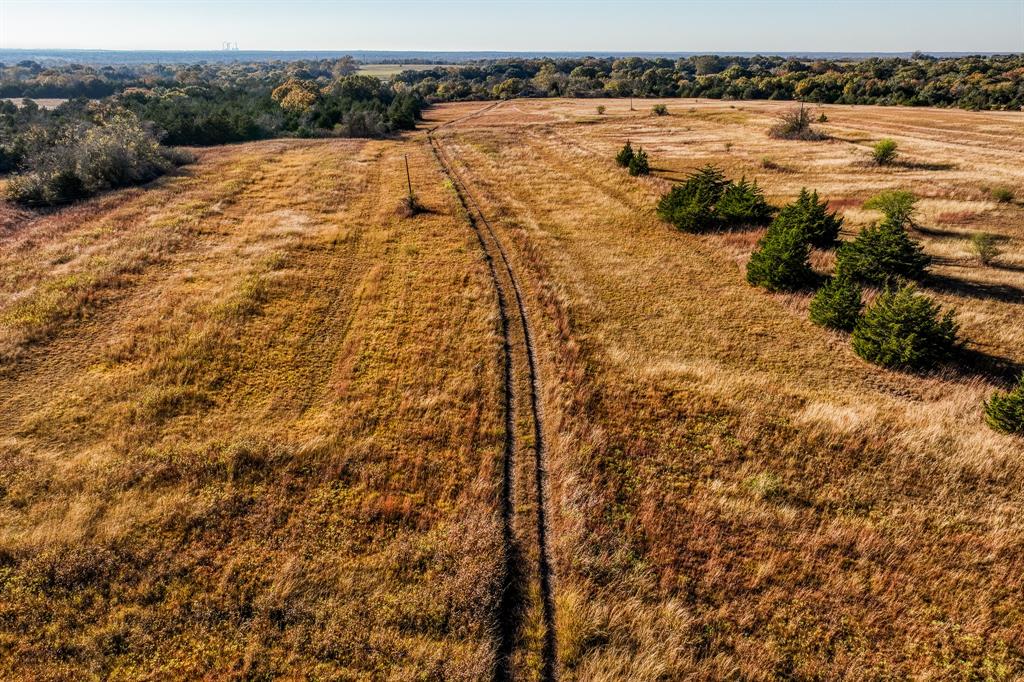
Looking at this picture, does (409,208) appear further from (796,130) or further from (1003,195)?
(796,130)

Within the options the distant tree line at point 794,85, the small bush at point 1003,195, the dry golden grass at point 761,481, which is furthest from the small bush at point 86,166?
the distant tree line at point 794,85

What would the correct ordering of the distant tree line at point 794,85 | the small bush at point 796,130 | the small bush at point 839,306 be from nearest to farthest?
1. the small bush at point 839,306
2. the small bush at point 796,130
3. the distant tree line at point 794,85

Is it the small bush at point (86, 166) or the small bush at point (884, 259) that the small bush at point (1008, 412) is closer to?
the small bush at point (884, 259)

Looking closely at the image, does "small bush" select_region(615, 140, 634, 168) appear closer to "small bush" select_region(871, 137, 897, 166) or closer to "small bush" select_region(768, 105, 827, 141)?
"small bush" select_region(871, 137, 897, 166)

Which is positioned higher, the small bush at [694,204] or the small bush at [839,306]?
the small bush at [694,204]

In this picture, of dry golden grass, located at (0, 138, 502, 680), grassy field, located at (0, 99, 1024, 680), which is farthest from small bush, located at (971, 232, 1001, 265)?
dry golden grass, located at (0, 138, 502, 680)

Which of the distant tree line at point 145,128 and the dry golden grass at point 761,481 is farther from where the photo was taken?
the distant tree line at point 145,128
